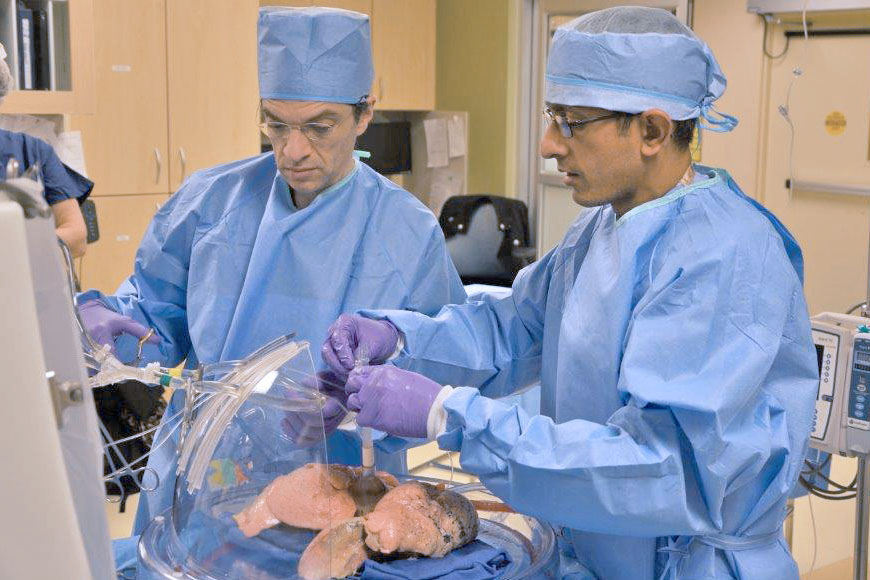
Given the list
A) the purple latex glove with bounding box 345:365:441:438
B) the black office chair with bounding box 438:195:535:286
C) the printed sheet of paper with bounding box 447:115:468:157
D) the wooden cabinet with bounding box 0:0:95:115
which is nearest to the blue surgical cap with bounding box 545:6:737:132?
the purple latex glove with bounding box 345:365:441:438

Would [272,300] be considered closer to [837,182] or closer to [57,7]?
[57,7]

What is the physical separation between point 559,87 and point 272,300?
27.5 inches

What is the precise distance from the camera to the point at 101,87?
13.7ft

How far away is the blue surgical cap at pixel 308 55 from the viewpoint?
6.09 feet

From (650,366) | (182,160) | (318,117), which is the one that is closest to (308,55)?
(318,117)

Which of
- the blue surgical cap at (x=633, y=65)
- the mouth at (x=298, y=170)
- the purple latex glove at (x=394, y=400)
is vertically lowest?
the purple latex glove at (x=394, y=400)

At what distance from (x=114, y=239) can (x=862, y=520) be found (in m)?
2.99

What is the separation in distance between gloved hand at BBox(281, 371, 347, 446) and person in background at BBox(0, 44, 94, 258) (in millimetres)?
2016

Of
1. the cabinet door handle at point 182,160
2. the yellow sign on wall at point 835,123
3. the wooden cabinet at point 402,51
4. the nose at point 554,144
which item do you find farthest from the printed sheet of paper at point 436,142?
the nose at point 554,144

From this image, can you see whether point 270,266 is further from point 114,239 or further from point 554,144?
point 114,239

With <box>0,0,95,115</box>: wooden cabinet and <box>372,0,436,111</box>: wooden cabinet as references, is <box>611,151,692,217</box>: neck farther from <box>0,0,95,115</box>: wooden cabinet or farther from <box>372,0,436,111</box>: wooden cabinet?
<box>372,0,436,111</box>: wooden cabinet

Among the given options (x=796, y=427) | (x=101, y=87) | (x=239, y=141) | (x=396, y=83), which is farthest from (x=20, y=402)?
(x=396, y=83)

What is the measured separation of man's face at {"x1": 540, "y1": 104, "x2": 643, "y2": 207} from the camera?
4.67ft

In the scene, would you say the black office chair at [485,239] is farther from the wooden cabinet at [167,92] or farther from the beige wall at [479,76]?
the wooden cabinet at [167,92]
